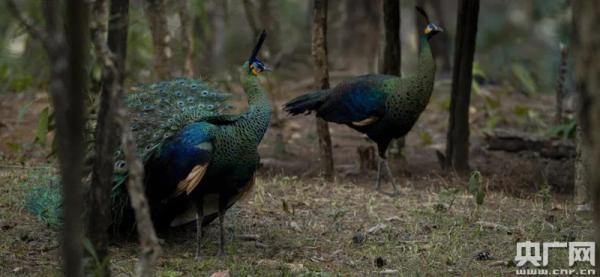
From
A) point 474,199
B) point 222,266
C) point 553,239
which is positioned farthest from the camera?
point 474,199

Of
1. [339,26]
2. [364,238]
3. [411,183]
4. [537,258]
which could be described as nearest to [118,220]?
[364,238]

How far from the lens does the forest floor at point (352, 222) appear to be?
19.3ft

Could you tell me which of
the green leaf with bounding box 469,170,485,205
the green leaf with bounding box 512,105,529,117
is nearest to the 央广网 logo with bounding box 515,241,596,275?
the green leaf with bounding box 469,170,485,205

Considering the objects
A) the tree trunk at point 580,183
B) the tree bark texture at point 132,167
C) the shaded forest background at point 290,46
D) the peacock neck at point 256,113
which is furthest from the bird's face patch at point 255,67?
the shaded forest background at point 290,46

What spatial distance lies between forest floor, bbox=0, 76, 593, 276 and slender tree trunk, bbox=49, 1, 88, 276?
1.95 meters

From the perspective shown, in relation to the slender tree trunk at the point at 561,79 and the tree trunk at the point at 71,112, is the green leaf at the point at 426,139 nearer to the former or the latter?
the slender tree trunk at the point at 561,79

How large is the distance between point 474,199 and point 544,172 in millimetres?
1950

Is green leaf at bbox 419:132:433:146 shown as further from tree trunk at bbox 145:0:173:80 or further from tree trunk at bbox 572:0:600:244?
tree trunk at bbox 572:0:600:244

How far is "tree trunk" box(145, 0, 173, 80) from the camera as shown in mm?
9711

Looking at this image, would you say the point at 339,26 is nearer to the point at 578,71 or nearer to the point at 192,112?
the point at 192,112

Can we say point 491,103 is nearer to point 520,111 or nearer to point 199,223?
point 520,111

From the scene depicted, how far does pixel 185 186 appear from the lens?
233 inches

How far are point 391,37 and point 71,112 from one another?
18.7 ft

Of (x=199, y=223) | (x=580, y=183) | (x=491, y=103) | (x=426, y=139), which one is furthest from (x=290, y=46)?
(x=199, y=223)
